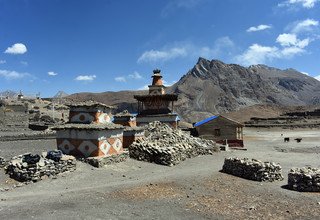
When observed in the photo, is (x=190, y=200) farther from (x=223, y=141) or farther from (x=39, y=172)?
(x=223, y=141)

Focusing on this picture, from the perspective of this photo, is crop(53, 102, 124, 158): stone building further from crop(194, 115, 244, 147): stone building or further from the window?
the window

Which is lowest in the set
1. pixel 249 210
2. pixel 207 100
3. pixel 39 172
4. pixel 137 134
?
pixel 249 210

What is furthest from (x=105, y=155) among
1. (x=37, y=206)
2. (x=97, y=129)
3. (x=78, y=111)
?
(x=37, y=206)

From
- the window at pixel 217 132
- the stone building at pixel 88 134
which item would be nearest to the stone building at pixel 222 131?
the window at pixel 217 132

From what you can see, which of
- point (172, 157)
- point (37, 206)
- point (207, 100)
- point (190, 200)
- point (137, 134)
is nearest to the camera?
point (37, 206)

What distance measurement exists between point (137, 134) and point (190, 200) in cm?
1406

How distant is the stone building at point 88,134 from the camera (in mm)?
24016

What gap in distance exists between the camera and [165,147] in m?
29.0

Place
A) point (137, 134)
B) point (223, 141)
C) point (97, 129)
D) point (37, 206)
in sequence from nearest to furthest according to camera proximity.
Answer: point (37, 206) → point (97, 129) → point (137, 134) → point (223, 141)

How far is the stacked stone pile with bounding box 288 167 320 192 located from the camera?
20.1 m

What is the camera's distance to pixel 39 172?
1961 cm

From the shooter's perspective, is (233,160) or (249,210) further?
(233,160)

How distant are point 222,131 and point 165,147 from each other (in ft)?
58.2

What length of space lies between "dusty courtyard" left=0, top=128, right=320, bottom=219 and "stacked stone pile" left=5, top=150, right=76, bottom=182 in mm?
468
